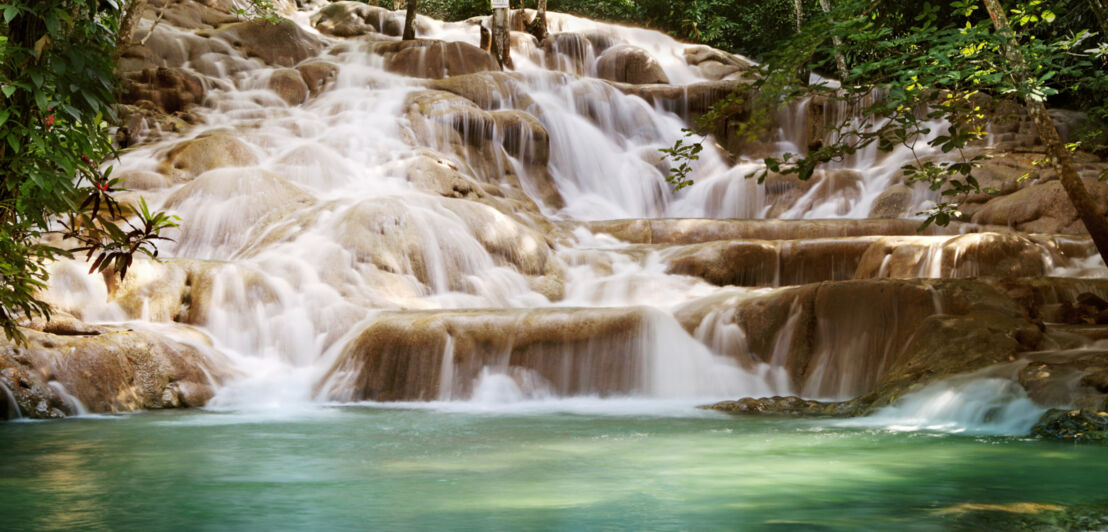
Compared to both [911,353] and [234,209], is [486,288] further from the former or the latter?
[911,353]

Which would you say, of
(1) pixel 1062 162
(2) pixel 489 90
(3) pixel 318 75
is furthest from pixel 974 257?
(3) pixel 318 75

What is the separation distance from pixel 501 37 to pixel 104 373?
16043 millimetres

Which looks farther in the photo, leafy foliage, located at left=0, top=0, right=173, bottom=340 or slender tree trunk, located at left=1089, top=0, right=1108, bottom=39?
slender tree trunk, located at left=1089, top=0, right=1108, bottom=39

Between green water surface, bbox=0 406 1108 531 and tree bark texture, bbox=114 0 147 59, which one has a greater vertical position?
tree bark texture, bbox=114 0 147 59

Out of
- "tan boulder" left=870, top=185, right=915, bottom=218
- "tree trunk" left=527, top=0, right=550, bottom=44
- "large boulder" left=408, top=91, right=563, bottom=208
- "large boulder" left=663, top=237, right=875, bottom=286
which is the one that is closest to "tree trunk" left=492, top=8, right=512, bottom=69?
"tree trunk" left=527, top=0, right=550, bottom=44

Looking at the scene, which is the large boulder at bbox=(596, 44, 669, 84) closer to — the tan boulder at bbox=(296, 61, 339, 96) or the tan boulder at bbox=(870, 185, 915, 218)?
the tan boulder at bbox=(296, 61, 339, 96)

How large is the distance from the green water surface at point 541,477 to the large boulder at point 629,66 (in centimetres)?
1816

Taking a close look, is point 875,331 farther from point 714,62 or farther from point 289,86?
point 714,62

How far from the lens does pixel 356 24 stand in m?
25.9

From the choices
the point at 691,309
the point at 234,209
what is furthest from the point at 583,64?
the point at 691,309

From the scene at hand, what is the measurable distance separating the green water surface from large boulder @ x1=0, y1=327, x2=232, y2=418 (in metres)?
0.59

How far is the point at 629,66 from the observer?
948 inches

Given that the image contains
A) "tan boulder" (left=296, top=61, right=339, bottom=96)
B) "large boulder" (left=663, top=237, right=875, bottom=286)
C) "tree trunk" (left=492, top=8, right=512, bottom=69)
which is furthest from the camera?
"tree trunk" (left=492, top=8, right=512, bottom=69)

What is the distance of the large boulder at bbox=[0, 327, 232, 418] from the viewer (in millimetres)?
7082
